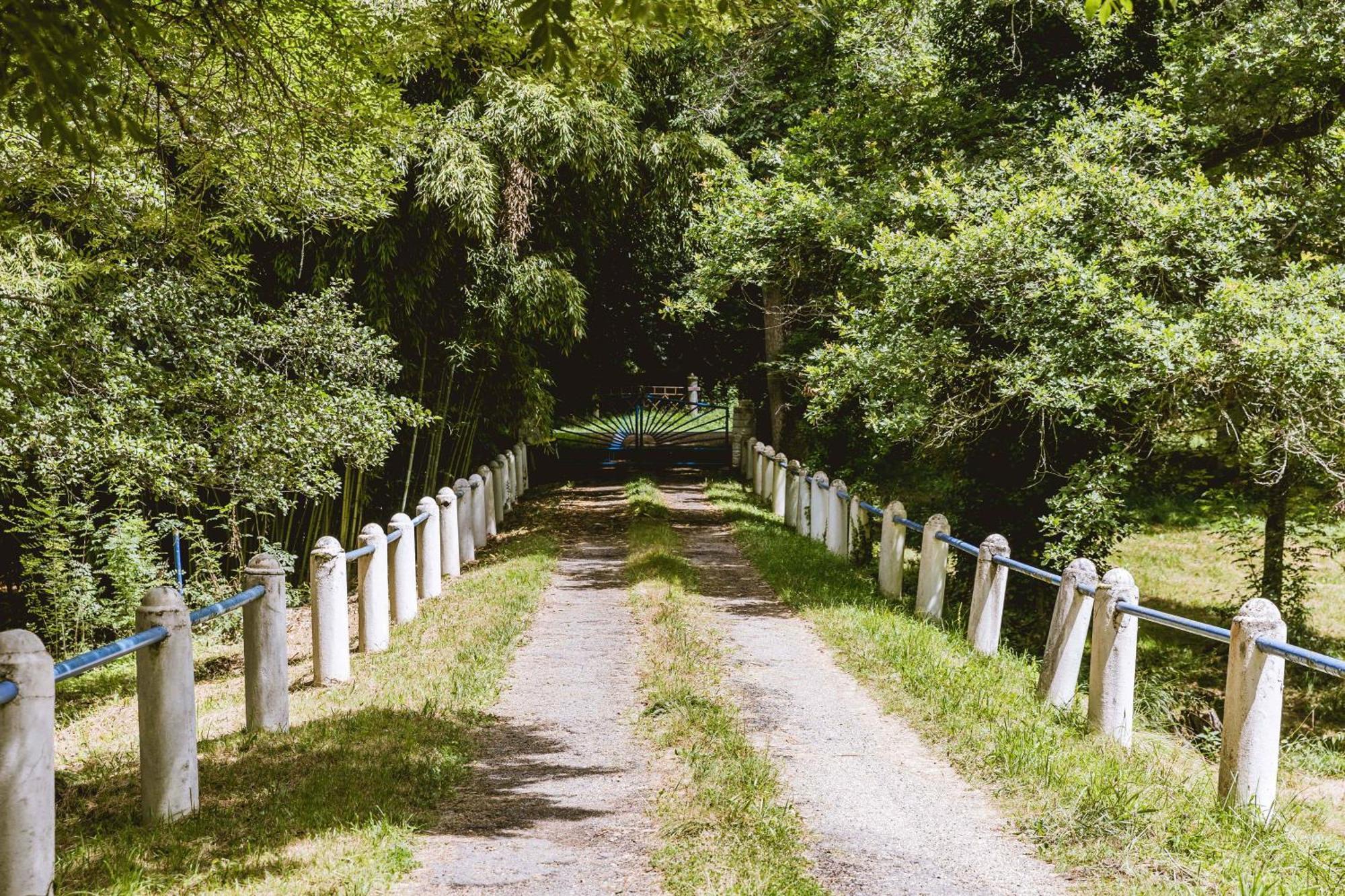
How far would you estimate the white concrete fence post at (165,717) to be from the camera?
509cm

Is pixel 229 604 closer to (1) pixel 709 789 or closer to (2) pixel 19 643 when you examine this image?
→ (2) pixel 19 643

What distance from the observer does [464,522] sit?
1468 cm

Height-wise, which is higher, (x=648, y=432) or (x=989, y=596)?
(x=648, y=432)

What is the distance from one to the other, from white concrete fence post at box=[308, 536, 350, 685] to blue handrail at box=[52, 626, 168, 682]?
103 inches

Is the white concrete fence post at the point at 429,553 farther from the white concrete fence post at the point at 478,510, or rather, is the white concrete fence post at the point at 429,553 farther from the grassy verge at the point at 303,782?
the white concrete fence post at the point at 478,510

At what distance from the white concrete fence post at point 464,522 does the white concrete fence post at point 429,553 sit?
7.80 ft

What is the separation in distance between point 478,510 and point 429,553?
4230 millimetres

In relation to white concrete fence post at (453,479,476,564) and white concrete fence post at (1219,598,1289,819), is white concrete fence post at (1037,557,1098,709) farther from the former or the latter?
white concrete fence post at (453,479,476,564)

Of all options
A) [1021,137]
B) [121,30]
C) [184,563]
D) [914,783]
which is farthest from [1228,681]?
[184,563]

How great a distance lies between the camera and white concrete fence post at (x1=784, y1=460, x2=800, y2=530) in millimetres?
17375

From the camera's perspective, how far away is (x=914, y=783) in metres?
5.85

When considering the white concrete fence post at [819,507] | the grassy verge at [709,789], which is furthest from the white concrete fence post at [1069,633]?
the white concrete fence post at [819,507]

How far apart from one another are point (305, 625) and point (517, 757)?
7.18 meters

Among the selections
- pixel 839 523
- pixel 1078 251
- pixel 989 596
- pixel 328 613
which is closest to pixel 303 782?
pixel 328 613
